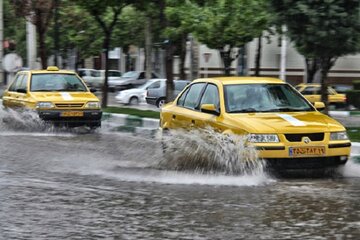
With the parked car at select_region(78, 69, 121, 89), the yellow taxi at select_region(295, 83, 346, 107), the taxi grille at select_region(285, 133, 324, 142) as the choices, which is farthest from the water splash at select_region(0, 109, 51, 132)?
the parked car at select_region(78, 69, 121, 89)

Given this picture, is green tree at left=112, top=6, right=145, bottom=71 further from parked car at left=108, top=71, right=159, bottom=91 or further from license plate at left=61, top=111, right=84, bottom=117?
license plate at left=61, top=111, right=84, bottom=117

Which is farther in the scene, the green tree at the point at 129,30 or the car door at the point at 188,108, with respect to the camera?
the green tree at the point at 129,30

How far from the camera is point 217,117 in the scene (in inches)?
381

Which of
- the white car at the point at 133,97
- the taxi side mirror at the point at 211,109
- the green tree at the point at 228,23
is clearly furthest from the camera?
the white car at the point at 133,97

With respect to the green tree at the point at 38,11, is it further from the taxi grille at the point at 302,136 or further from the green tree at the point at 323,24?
the taxi grille at the point at 302,136

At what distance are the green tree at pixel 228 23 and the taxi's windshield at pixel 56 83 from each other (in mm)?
9507

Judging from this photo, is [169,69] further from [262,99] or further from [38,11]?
[38,11]

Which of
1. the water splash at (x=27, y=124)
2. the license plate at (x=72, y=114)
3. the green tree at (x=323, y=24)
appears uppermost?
the green tree at (x=323, y=24)

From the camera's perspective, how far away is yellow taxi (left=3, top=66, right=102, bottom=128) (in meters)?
15.8

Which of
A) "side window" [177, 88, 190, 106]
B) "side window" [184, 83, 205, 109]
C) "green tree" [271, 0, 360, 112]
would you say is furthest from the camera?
"green tree" [271, 0, 360, 112]

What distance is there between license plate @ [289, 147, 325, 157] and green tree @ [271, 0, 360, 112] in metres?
4.04

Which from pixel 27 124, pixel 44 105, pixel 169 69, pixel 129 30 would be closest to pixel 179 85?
pixel 169 69

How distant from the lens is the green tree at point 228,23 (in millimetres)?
25812

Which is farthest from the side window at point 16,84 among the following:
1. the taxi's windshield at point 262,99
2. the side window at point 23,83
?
the taxi's windshield at point 262,99
